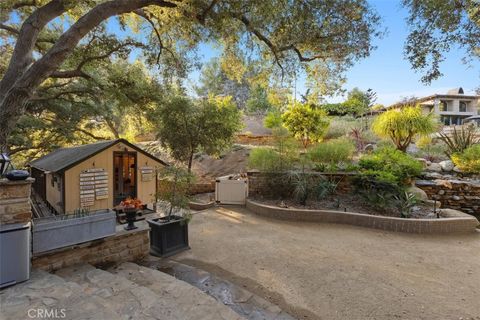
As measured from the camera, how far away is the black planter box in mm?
4000

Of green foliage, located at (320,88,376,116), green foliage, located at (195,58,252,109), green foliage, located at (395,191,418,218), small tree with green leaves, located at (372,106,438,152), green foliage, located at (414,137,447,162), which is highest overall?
green foliage, located at (195,58,252,109)

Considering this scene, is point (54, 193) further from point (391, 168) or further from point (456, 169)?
point (456, 169)

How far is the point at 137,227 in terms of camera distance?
3.94 metres

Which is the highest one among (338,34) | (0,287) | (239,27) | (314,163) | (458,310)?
(239,27)

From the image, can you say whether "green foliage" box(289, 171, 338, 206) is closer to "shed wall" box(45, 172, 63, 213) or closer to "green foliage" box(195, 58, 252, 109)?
"shed wall" box(45, 172, 63, 213)

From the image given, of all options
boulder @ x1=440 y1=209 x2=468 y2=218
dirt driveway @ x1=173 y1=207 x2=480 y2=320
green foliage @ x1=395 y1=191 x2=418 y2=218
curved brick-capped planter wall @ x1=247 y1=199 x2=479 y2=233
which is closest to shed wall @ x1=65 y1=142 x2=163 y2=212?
dirt driveway @ x1=173 y1=207 x2=480 y2=320

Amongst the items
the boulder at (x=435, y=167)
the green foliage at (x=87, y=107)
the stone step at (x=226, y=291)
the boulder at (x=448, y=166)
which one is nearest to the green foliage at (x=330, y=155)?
the boulder at (x=435, y=167)

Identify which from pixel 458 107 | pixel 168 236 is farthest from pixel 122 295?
pixel 458 107

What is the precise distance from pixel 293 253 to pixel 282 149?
12.5ft

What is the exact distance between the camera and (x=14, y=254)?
2.45m

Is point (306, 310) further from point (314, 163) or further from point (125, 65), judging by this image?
point (125, 65)

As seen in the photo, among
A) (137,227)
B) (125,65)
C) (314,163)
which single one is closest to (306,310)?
(137,227)

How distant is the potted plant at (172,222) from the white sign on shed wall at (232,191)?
9.88ft

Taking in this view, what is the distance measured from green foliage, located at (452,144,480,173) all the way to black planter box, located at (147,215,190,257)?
902 centimetres
